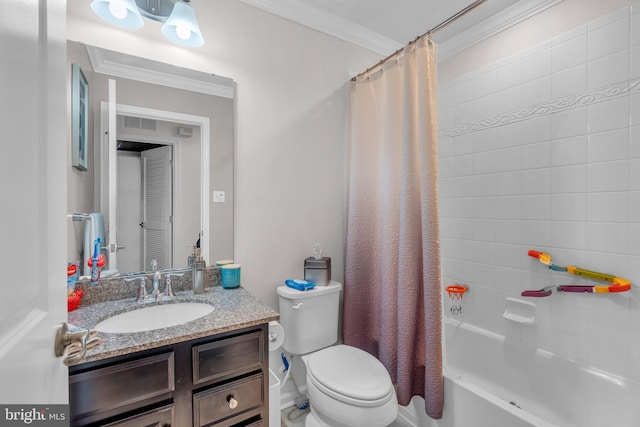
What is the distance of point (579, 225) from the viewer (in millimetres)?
1608

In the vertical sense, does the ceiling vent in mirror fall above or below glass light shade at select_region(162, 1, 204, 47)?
below

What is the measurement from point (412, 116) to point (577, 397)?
A: 1.72 m

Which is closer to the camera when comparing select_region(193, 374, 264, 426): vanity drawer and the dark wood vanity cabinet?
the dark wood vanity cabinet

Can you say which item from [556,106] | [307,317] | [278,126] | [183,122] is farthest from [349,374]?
[556,106]

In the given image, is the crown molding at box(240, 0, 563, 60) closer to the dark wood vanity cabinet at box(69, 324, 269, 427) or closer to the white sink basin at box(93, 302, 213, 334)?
the white sink basin at box(93, 302, 213, 334)

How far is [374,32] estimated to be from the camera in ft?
6.82

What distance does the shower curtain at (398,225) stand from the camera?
1421 mm

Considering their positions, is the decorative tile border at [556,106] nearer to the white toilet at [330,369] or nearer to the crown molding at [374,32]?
the crown molding at [374,32]

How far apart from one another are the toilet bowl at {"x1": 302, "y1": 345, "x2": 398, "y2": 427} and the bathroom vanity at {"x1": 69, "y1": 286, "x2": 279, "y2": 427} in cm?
30

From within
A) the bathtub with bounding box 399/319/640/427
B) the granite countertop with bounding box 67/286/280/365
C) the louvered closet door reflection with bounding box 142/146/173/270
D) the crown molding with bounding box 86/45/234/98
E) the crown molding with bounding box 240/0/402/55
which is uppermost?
the crown molding with bounding box 240/0/402/55

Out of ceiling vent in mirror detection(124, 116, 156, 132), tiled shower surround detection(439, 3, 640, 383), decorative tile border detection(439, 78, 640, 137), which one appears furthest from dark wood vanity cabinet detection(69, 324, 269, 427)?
decorative tile border detection(439, 78, 640, 137)

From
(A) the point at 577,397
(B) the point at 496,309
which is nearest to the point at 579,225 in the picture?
(B) the point at 496,309

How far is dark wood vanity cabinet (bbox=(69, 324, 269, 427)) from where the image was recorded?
0.88m

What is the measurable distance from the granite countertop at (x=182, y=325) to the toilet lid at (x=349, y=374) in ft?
1.54
